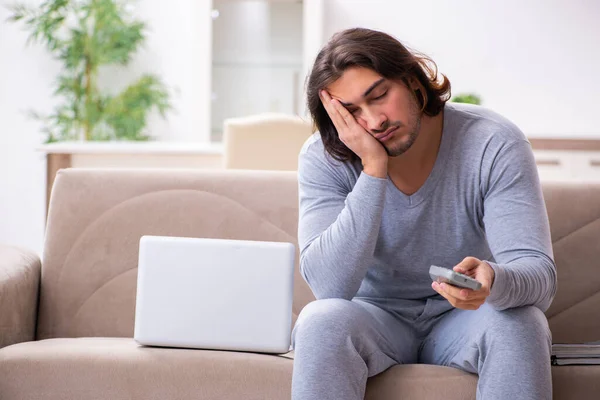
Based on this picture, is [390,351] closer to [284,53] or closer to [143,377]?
[143,377]

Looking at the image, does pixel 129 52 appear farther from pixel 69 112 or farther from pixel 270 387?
pixel 270 387

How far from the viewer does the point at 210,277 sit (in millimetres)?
1673

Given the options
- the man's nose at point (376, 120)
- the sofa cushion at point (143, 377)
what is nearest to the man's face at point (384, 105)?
the man's nose at point (376, 120)

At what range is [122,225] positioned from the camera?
2.01 metres

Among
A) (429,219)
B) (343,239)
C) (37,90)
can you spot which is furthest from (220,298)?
(37,90)

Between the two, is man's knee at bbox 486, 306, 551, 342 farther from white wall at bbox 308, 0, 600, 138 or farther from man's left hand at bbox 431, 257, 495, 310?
white wall at bbox 308, 0, 600, 138

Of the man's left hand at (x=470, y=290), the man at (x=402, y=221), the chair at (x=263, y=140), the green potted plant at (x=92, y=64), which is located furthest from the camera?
the green potted plant at (x=92, y=64)

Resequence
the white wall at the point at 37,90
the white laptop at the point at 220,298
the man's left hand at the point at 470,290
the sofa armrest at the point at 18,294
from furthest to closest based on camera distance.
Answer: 1. the white wall at the point at 37,90
2. the sofa armrest at the point at 18,294
3. the white laptop at the point at 220,298
4. the man's left hand at the point at 470,290

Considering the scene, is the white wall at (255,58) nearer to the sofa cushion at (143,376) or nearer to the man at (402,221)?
the man at (402,221)

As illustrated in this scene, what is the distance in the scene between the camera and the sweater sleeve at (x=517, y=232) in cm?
131

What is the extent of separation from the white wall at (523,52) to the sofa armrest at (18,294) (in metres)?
3.99

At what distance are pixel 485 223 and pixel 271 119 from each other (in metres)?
1.85

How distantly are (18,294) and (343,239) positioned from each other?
2.64 ft

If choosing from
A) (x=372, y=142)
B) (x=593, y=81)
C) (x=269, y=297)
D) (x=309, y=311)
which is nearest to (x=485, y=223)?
(x=372, y=142)
